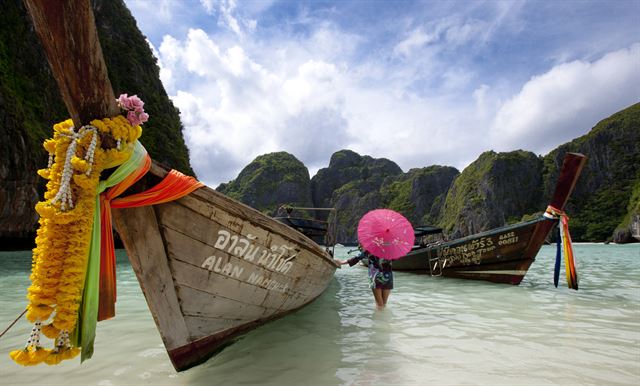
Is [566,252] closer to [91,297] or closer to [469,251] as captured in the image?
[469,251]

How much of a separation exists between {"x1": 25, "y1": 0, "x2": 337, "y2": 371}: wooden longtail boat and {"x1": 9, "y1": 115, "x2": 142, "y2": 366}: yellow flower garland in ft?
0.57

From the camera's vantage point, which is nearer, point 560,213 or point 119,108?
point 119,108

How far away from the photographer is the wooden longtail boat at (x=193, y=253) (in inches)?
78.4

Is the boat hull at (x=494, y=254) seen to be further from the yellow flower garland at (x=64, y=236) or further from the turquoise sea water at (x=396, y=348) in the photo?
the yellow flower garland at (x=64, y=236)

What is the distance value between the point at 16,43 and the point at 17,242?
14135 mm

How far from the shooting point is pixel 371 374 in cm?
296

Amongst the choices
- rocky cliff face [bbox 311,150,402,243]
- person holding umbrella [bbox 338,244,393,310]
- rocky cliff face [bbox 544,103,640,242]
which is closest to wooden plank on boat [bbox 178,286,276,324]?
person holding umbrella [bbox 338,244,393,310]

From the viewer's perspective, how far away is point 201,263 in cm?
294

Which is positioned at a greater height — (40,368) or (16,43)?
(16,43)

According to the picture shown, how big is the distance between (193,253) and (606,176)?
Answer: 105 metres

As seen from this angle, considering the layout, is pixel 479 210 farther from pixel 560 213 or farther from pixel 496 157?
pixel 560 213

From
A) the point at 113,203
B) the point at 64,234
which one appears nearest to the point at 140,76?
the point at 113,203

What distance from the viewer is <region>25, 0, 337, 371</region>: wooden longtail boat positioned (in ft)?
6.53

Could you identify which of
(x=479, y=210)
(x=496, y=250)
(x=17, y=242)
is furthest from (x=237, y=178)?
(x=496, y=250)
